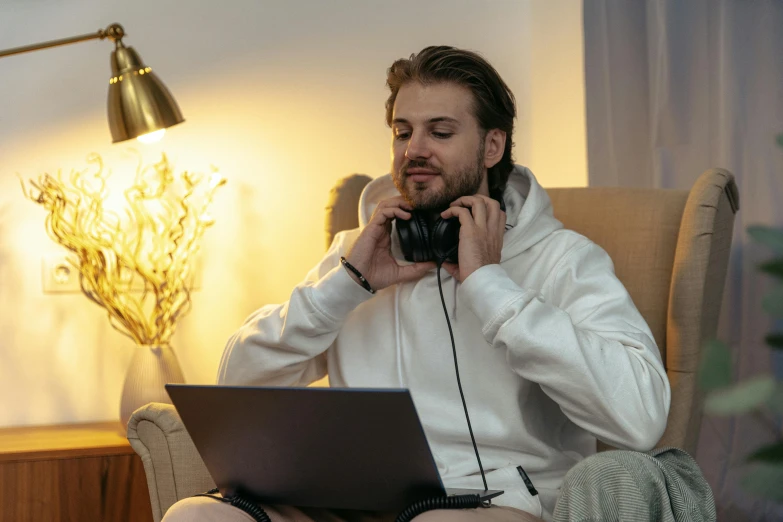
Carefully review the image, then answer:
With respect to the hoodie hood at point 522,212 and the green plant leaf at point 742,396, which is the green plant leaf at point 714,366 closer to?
the green plant leaf at point 742,396

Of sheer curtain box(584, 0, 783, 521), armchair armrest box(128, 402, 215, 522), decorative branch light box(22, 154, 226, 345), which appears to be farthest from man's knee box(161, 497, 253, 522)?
decorative branch light box(22, 154, 226, 345)

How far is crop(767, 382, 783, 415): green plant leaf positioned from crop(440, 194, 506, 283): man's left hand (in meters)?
1.09

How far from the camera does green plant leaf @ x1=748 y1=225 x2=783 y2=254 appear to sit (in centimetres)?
21

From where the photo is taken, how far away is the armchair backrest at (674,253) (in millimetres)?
1463

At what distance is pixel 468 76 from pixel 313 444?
776 mm

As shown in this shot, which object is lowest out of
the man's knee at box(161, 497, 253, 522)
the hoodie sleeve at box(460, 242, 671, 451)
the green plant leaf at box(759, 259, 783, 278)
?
the man's knee at box(161, 497, 253, 522)

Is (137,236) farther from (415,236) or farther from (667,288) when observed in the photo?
(667,288)

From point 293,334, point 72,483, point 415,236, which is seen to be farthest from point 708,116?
point 72,483

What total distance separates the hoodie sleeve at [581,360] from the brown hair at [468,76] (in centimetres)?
39

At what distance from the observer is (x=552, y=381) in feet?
4.01

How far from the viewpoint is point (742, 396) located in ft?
0.68

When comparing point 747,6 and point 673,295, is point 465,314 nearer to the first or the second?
point 673,295

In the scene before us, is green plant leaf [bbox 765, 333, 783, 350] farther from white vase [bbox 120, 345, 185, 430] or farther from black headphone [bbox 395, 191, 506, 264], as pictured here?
white vase [bbox 120, 345, 185, 430]

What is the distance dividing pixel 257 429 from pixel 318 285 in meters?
0.40
